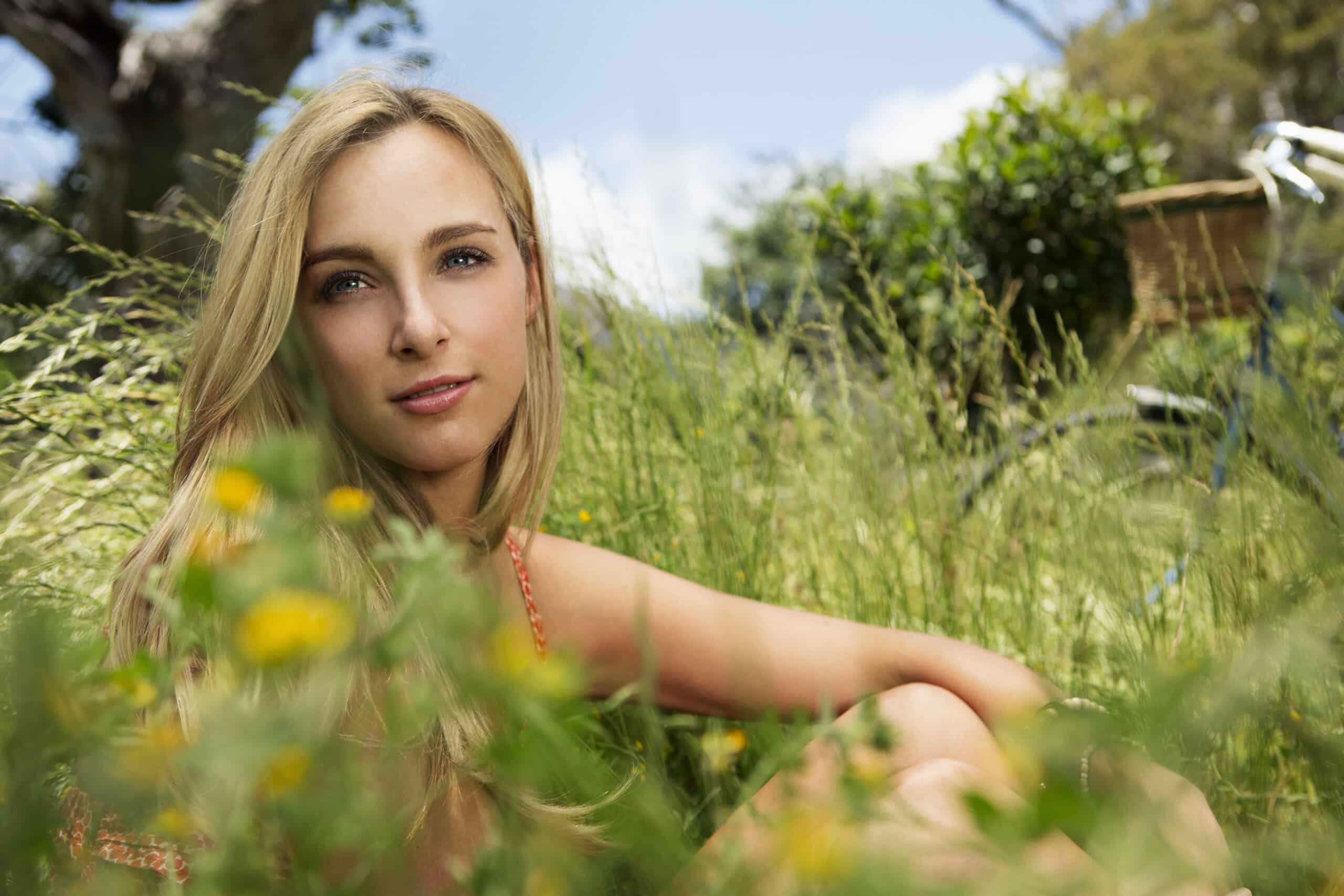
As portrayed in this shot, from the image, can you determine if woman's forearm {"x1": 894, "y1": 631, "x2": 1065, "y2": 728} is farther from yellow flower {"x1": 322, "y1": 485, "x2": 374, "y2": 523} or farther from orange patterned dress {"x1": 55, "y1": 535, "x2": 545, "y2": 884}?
yellow flower {"x1": 322, "y1": 485, "x2": 374, "y2": 523}

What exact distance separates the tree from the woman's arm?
→ 6.82 metres

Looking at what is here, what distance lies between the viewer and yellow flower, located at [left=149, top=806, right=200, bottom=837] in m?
0.35

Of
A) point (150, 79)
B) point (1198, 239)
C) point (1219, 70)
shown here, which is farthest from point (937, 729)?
point (1219, 70)

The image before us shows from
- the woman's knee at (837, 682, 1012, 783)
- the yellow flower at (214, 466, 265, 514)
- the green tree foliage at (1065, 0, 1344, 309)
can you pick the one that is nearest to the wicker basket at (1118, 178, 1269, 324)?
the woman's knee at (837, 682, 1012, 783)

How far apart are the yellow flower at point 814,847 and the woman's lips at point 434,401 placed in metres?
1.07

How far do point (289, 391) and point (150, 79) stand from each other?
25.5ft

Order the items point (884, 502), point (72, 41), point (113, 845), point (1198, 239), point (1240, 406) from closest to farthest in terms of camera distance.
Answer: point (113, 845), point (1240, 406), point (884, 502), point (1198, 239), point (72, 41)

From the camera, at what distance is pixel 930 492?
2158 mm

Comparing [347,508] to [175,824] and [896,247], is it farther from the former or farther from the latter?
[896,247]

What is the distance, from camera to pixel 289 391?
1.32 m

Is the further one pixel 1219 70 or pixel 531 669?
pixel 1219 70

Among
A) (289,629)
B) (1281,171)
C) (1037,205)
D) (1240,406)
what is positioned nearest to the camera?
(289,629)

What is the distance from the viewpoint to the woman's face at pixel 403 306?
130 centimetres

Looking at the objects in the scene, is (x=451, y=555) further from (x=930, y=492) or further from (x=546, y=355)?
(x=930, y=492)
